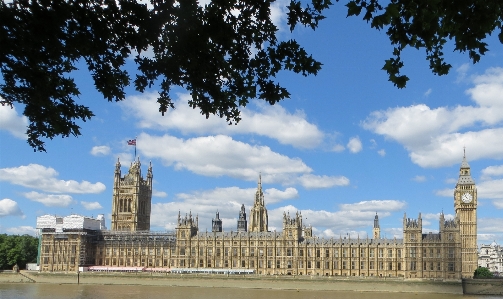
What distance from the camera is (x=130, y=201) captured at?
139 m

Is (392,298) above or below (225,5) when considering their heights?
below

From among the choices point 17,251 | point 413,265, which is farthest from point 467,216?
point 17,251

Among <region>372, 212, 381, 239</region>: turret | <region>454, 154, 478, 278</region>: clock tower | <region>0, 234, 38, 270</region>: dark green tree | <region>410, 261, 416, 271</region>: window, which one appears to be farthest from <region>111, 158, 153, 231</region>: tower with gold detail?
<region>454, 154, 478, 278</region>: clock tower

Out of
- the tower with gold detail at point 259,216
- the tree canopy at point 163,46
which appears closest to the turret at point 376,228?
the tower with gold detail at point 259,216

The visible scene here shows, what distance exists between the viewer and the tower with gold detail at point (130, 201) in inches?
5413

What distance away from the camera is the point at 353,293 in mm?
86625

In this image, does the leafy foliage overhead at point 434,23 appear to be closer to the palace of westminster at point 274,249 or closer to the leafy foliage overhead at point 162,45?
the leafy foliage overhead at point 162,45

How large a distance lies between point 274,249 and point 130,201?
45193mm

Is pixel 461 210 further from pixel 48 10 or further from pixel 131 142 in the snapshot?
pixel 48 10

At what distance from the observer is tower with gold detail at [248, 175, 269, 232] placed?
431 ft

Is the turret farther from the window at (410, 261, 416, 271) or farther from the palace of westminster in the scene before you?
the window at (410, 261, 416, 271)

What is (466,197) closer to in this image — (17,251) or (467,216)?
(467,216)

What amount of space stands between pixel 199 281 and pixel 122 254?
26.1 meters

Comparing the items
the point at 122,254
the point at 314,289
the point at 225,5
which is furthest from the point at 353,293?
the point at 225,5
